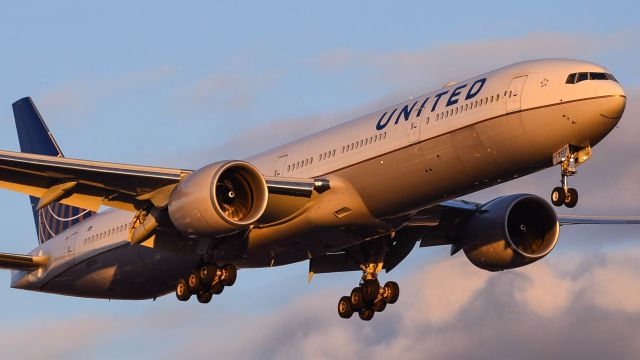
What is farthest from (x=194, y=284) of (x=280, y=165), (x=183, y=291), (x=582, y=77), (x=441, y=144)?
(x=582, y=77)

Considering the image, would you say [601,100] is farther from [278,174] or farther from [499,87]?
[278,174]

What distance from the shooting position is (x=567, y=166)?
40.5 metres

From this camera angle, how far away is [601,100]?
39.9 m

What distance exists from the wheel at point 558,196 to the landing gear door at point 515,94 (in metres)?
2.56

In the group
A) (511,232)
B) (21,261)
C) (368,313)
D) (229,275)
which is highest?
(21,261)

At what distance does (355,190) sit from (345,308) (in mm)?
7750

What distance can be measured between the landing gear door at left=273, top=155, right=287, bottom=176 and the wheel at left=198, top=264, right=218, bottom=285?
3.46 m

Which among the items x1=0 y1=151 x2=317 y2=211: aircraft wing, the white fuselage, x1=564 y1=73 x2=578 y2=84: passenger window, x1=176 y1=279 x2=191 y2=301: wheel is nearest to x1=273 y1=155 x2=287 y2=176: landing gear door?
the white fuselage

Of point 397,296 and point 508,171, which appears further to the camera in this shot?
point 397,296

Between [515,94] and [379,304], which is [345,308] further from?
[515,94]

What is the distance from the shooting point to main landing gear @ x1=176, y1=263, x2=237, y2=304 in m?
45.3

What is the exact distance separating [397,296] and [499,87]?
10.3 metres

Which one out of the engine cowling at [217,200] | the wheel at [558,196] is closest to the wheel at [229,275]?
the engine cowling at [217,200]

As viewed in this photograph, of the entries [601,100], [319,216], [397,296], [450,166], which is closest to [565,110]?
[601,100]
